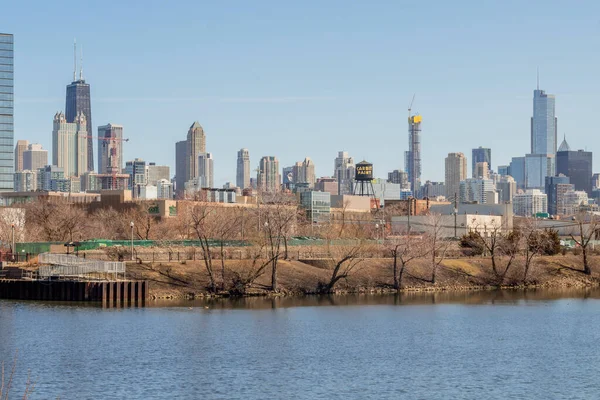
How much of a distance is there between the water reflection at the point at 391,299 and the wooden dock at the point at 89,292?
199cm

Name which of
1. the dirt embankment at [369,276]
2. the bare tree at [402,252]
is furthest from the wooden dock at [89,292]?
the bare tree at [402,252]

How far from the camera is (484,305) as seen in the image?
96625 mm

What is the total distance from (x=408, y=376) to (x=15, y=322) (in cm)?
3290

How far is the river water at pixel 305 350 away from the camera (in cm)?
5569

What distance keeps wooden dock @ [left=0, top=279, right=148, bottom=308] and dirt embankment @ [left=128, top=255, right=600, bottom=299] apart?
3.01 meters

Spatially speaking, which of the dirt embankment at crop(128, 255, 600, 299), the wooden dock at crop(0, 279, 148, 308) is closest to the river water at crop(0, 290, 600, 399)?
the wooden dock at crop(0, 279, 148, 308)

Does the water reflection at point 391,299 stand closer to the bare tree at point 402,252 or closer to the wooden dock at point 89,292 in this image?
the wooden dock at point 89,292

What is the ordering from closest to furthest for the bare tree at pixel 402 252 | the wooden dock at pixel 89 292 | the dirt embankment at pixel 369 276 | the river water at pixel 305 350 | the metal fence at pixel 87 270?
the river water at pixel 305 350
the wooden dock at pixel 89 292
the metal fence at pixel 87 270
the dirt embankment at pixel 369 276
the bare tree at pixel 402 252

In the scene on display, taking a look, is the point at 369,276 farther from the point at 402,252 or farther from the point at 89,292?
the point at 89,292

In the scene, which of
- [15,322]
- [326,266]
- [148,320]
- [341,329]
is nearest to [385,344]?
[341,329]

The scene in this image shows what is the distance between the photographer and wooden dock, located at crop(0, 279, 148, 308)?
3701 inches

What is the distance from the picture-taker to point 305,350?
2677 inches

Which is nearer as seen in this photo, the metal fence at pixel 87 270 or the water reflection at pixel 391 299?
the water reflection at pixel 391 299

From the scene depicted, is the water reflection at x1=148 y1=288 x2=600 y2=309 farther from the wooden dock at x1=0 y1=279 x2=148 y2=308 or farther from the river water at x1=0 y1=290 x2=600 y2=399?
the wooden dock at x1=0 y1=279 x2=148 y2=308
